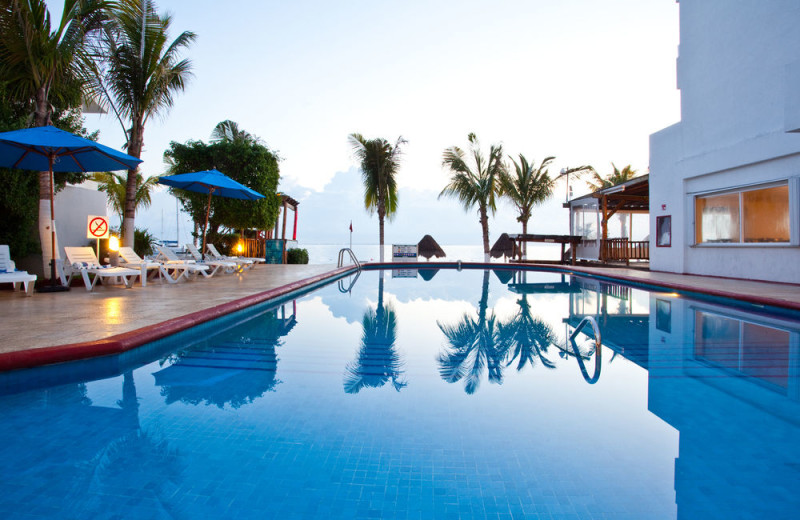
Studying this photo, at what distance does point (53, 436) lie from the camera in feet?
8.89

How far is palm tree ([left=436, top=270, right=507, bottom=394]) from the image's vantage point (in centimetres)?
405

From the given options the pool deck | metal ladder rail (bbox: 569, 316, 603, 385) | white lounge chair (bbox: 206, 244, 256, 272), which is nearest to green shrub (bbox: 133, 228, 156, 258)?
white lounge chair (bbox: 206, 244, 256, 272)

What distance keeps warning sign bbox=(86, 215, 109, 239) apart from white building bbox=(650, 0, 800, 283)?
42.9ft

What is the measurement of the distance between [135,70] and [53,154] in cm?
391

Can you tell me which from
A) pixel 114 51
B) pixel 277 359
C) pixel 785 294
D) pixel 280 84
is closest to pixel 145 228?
pixel 114 51

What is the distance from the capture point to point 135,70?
33.9 ft

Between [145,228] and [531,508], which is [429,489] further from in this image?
[145,228]

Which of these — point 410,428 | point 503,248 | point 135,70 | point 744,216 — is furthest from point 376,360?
point 503,248

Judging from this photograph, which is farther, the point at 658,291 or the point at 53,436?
the point at 658,291

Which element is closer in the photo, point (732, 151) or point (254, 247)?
point (732, 151)

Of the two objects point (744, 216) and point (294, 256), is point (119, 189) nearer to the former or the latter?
point (294, 256)

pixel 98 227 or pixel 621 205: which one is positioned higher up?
pixel 621 205

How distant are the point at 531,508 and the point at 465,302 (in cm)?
687

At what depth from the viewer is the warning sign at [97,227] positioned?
30.4 feet
